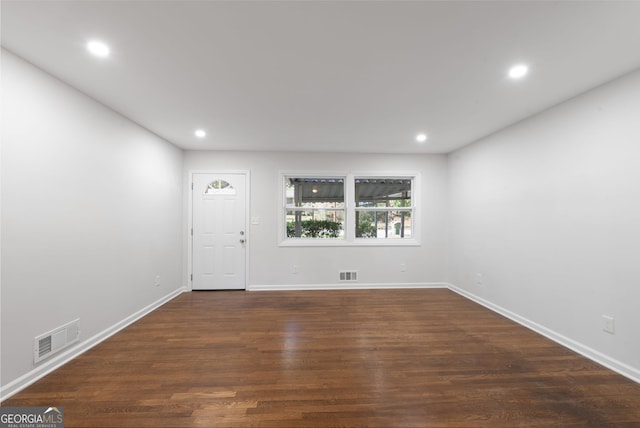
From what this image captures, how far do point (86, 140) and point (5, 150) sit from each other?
69 centimetres

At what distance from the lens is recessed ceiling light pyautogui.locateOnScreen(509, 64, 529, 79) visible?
191 centimetres

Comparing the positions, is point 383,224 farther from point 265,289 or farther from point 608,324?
point 608,324

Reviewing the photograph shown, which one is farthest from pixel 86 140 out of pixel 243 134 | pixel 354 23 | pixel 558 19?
pixel 558 19

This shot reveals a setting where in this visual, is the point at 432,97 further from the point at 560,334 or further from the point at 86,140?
the point at 86,140

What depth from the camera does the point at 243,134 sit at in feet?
11.3

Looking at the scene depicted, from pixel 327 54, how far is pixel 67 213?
257cm

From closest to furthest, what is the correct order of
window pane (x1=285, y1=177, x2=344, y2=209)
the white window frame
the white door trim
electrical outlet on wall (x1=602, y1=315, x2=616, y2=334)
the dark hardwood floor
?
the dark hardwood floor → electrical outlet on wall (x1=602, y1=315, x2=616, y2=334) → the white door trim → the white window frame → window pane (x1=285, y1=177, x2=344, y2=209)

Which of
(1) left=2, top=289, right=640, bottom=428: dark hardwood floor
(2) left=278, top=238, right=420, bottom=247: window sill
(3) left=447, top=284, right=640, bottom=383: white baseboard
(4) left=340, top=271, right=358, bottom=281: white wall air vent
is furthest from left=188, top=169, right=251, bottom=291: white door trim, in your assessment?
(3) left=447, top=284, right=640, bottom=383: white baseboard

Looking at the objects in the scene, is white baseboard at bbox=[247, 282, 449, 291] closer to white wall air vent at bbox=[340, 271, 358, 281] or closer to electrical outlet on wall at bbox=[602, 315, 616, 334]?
white wall air vent at bbox=[340, 271, 358, 281]

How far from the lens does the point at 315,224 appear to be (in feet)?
14.9

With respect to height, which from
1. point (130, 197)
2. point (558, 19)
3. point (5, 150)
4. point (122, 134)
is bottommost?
point (130, 197)

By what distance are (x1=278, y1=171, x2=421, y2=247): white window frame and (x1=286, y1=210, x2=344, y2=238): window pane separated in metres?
0.10

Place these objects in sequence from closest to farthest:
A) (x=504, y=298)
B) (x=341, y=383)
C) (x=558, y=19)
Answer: (x=558, y=19)
(x=341, y=383)
(x=504, y=298)

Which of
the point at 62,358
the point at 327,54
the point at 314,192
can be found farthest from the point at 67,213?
the point at 314,192
